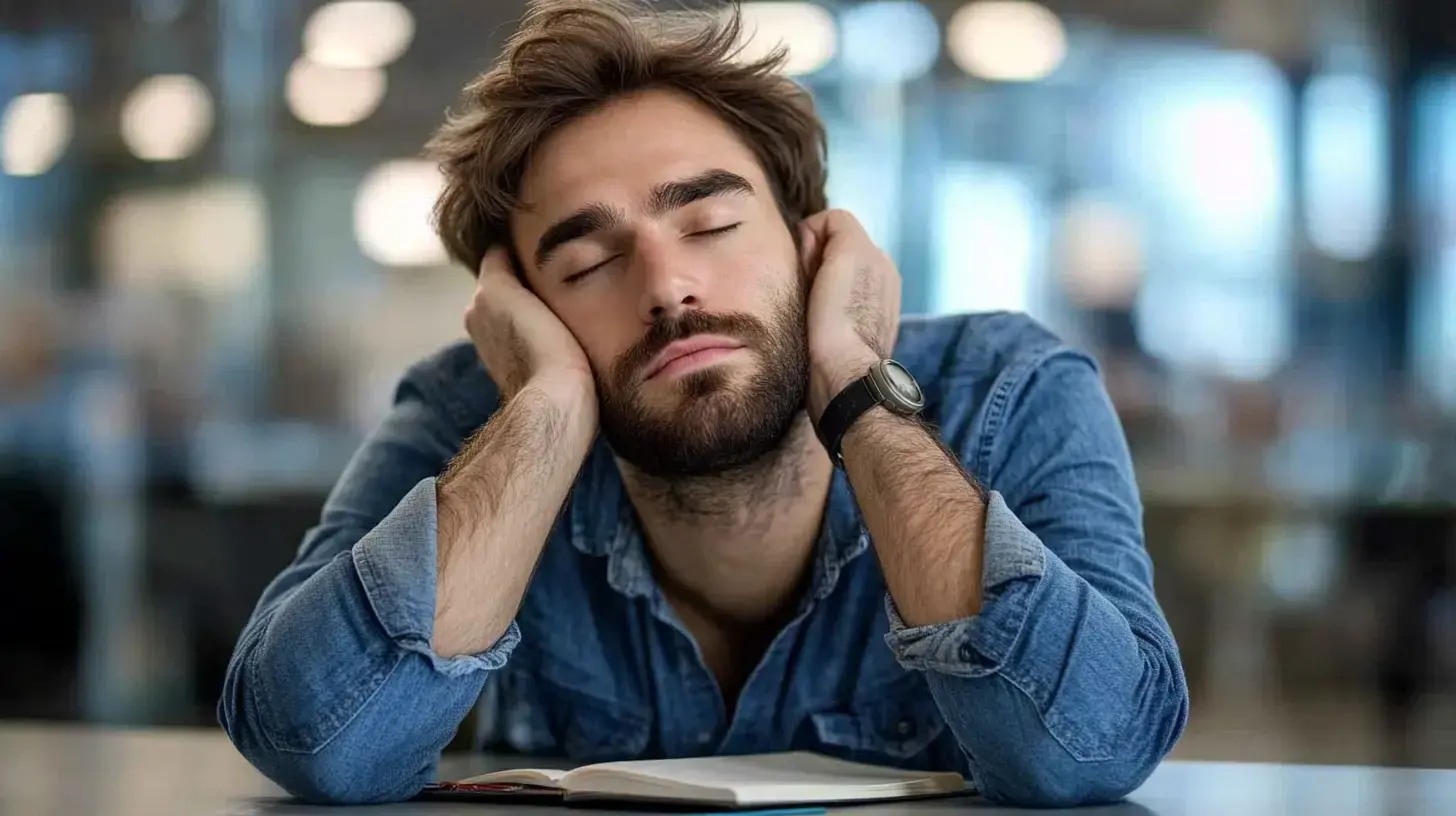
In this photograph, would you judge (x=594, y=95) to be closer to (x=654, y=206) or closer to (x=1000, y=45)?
(x=654, y=206)

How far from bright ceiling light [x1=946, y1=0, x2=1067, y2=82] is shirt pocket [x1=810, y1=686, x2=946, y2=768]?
3.94 m

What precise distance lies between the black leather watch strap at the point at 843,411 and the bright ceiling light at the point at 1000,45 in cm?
395

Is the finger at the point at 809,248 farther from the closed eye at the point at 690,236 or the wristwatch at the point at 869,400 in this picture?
the wristwatch at the point at 869,400

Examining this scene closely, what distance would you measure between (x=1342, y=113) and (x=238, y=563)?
398 centimetres

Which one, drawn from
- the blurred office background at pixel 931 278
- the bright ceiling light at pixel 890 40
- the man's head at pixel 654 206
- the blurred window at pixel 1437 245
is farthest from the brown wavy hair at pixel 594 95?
the blurred window at pixel 1437 245

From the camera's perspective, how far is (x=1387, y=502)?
5.04 meters

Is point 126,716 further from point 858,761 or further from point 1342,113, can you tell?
point 1342,113

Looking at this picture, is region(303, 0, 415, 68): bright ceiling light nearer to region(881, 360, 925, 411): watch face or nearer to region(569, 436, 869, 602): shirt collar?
region(569, 436, 869, 602): shirt collar

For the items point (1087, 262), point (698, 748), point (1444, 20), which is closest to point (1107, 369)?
point (1087, 262)

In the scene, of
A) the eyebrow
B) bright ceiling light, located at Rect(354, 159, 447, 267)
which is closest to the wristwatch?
the eyebrow

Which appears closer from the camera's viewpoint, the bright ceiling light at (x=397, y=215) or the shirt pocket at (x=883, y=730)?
the shirt pocket at (x=883, y=730)

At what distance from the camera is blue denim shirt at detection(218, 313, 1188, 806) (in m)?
1.25

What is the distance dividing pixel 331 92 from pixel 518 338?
3529 millimetres

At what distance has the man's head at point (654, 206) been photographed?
161 cm
